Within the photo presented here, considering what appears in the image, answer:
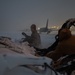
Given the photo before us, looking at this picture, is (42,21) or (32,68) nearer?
(32,68)

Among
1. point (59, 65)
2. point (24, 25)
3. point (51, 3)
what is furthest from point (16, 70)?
point (51, 3)

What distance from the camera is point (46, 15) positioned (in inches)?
115

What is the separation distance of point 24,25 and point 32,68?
7.60 feet

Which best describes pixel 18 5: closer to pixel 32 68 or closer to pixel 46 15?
pixel 46 15

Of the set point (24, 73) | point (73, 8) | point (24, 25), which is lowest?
point (24, 73)

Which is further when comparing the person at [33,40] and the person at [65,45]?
the person at [33,40]

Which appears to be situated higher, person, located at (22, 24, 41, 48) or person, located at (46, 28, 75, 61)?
person, located at (22, 24, 41, 48)

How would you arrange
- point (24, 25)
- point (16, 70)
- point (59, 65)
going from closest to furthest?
point (16, 70), point (59, 65), point (24, 25)

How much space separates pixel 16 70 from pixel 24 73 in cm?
2

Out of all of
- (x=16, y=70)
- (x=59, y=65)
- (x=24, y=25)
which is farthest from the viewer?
(x=24, y=25)

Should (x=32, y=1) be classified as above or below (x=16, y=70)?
above

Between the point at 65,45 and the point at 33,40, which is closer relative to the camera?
the point at 65,45

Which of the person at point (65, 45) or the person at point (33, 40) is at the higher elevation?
the person at point (33, 40)

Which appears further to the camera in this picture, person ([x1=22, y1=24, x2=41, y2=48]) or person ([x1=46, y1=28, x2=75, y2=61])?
person ([x1=22, y1=24, x2=41, y2=48])
